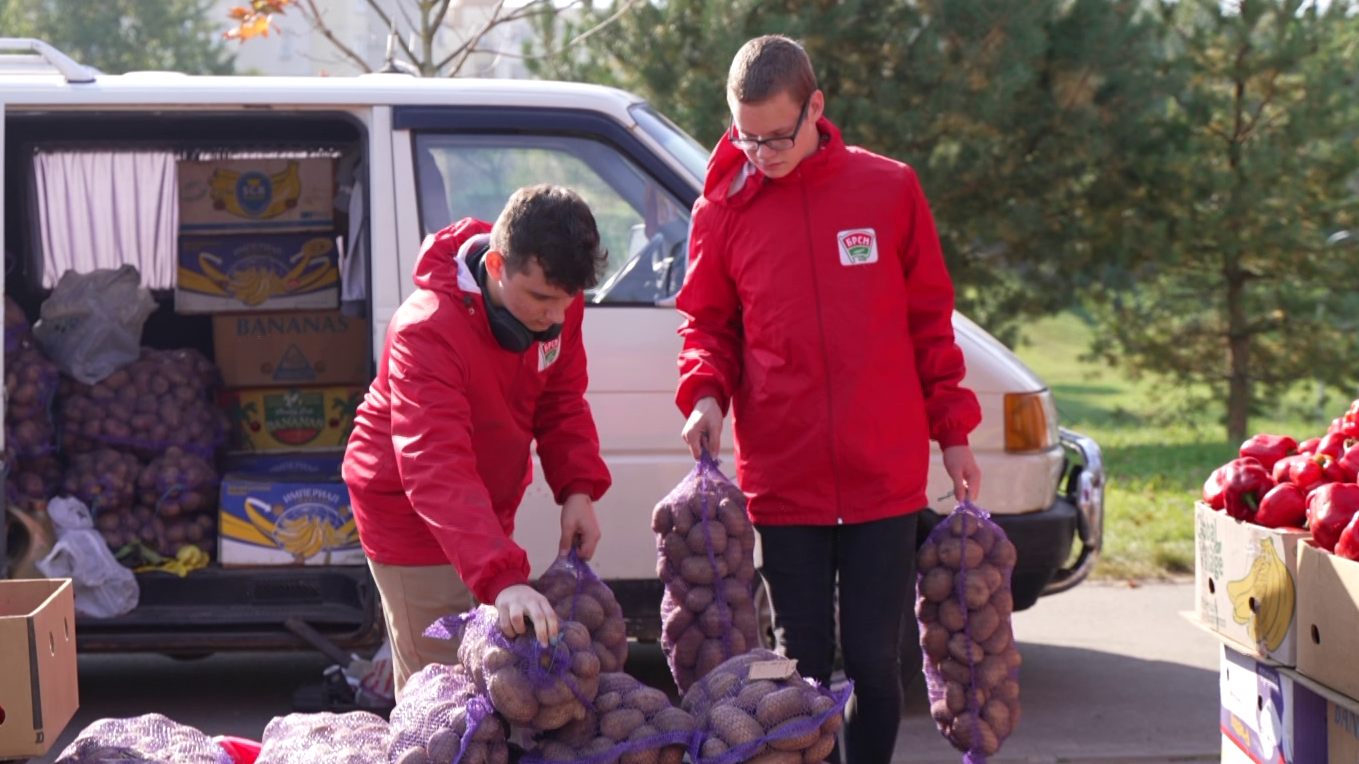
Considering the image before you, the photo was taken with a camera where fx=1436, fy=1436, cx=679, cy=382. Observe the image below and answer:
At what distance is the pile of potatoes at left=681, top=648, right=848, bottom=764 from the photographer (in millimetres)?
2715

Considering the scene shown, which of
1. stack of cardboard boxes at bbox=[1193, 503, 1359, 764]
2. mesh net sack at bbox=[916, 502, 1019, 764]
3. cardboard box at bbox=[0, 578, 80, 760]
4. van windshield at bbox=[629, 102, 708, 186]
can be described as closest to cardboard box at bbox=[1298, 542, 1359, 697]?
stack of cardboard boxes at bbox=[1193, 503, 1359, 764]

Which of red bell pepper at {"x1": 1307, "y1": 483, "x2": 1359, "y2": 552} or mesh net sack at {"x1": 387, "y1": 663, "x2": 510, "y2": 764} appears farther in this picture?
red bell pepper at {"x1": 1307, "y1": 483, "x2": 1359, "y2": 552}

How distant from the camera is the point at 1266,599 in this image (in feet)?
12.2

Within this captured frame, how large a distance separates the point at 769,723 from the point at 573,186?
105 inches

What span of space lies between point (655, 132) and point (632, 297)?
0.57 metres

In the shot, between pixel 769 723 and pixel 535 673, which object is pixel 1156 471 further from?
pixel 535 673

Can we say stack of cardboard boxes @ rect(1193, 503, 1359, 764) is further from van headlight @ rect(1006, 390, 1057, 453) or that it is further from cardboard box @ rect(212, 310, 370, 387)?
cardboard box @ rect(212, 310, 370, 387)

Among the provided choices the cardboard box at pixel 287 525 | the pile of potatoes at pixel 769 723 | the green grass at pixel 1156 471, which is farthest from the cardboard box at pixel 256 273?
the green grass at pixel 1156 471

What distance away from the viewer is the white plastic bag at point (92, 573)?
486 centimetres

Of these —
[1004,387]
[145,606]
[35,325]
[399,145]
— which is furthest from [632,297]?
[35,325]

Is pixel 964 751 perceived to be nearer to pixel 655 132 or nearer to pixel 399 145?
pixel 655 132

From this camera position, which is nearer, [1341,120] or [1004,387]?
[1004,387]

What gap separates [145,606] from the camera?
196 inches

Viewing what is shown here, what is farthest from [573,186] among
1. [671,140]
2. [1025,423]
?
[1025,423]
